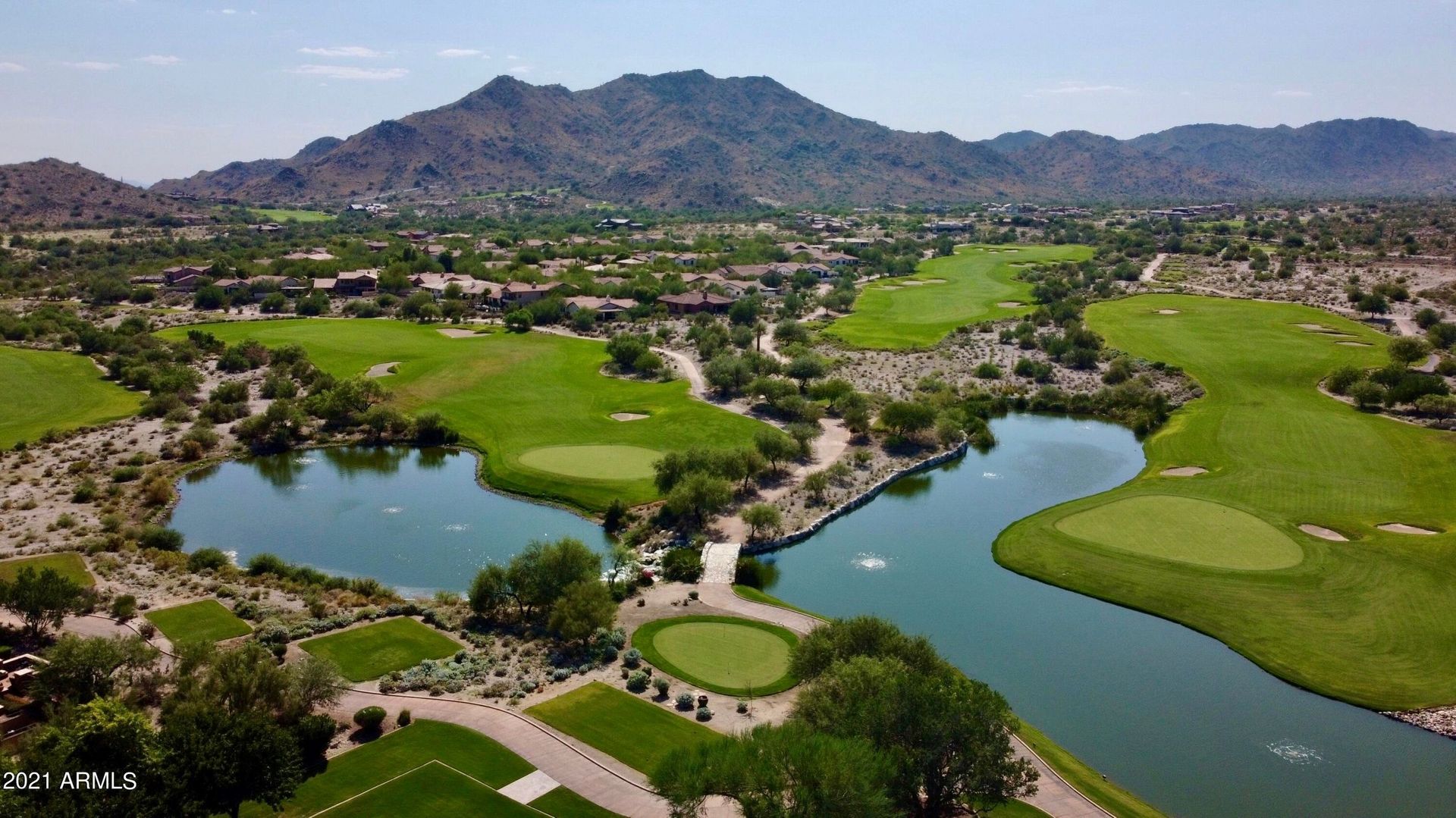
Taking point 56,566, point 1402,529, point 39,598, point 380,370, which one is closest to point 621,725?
point 39,598

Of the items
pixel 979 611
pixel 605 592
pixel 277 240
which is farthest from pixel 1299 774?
pixel 277 240

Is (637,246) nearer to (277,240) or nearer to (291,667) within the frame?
(277,240)

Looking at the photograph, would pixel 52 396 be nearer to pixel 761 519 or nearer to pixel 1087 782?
pixel 761 519

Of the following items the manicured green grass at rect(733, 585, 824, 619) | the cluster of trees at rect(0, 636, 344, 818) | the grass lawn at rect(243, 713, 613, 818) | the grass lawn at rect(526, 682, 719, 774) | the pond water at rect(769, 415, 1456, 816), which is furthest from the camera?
the manicured green grass at rect(733, 585, 824, 619)

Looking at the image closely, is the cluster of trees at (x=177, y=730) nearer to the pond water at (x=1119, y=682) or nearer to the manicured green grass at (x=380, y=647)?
the manicured green grass at (x=380, y=647)

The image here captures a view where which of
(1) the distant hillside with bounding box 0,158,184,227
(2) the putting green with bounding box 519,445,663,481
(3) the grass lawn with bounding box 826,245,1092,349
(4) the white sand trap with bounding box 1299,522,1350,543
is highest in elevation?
(1) the distant hillside with bounding box 0,158,184,227

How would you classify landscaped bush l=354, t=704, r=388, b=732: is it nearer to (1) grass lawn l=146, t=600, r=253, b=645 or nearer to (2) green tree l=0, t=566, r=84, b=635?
(1) grass lawn l=146, t=600, r=253, b=645

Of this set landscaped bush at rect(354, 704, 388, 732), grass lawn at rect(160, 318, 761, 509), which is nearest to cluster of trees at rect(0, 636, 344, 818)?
landscaped bush at rect(354, 704, 388, 732)

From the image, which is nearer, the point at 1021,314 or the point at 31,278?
the point at 1021,314
